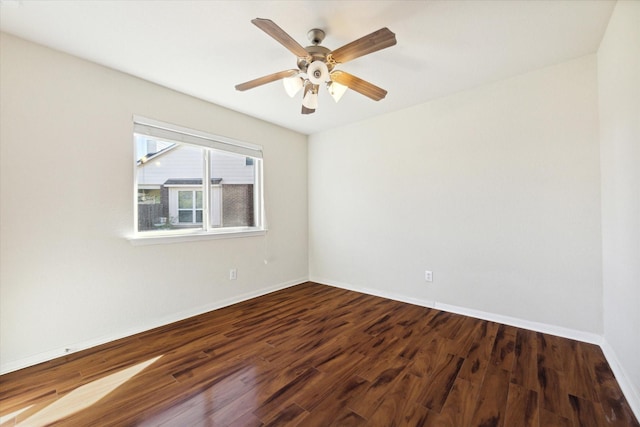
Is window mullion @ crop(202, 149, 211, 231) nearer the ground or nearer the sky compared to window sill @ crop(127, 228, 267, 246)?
nearer the sky

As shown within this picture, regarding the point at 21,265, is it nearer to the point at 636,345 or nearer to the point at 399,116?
the point at 399,116

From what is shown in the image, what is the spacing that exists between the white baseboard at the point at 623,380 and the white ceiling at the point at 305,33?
93.7 inches

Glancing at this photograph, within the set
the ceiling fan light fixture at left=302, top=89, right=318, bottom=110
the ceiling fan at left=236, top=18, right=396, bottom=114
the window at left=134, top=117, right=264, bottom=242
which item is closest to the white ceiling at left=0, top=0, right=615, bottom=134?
the ceiling fan at left=236, top=18, right=396, bottom=114

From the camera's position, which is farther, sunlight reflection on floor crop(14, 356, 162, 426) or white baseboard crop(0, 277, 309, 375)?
white baseboard crop(0, 277, 309, 375)

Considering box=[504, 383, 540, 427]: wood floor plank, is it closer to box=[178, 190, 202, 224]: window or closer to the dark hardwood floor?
the dark hardwood floor

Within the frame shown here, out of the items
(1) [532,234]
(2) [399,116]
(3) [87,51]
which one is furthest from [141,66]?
(1) [532,234]

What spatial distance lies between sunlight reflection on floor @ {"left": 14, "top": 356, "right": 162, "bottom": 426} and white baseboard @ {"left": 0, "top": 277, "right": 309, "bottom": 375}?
2.02 ft

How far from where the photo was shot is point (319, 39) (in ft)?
6.18

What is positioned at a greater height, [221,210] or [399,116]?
[399,116]

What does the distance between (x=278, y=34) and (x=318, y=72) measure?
0.40 meters

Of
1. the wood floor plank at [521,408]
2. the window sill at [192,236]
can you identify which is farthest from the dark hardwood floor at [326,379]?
the window sill at [192,236]

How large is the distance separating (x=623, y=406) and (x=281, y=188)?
375cm

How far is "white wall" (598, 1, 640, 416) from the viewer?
1508 millimetres

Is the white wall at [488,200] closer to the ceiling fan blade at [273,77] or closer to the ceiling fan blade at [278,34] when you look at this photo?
the ceiling fan blade at [273,77]
